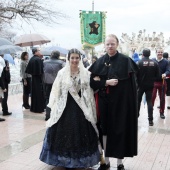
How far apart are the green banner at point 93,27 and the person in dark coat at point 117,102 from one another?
492 cm

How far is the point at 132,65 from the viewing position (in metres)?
3.83

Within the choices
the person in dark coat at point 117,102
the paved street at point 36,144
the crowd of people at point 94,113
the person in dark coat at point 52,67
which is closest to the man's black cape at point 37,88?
the paved street at point 36,144

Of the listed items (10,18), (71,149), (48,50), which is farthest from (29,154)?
(10,18)

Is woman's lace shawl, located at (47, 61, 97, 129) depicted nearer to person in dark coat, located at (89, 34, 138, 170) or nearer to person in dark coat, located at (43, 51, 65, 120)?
person in dark coat, located at (89, 34, 138, 170)

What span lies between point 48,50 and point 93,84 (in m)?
6.85

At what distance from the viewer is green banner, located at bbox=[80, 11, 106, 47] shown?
8656mm

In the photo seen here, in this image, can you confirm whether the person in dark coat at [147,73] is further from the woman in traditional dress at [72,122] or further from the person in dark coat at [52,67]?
the woman in traditional dress at [72,122]

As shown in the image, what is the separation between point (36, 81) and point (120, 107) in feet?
16.2

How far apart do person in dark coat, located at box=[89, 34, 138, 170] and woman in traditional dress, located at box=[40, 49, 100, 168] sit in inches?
6.5

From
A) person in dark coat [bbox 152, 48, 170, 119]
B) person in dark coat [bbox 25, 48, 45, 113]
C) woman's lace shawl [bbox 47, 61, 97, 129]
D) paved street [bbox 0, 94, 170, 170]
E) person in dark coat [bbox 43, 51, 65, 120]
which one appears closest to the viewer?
woman's lace shawl [bbox 47, 61, 97, 129]

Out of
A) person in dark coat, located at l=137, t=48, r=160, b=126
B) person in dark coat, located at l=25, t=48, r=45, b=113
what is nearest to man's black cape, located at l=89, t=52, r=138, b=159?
person in dark coat, located at l=137, t=48, r=160, b=126

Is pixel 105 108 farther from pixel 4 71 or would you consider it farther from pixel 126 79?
Result: pixel 4 71

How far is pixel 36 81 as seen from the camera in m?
8.34

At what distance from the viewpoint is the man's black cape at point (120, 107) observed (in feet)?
12.3
